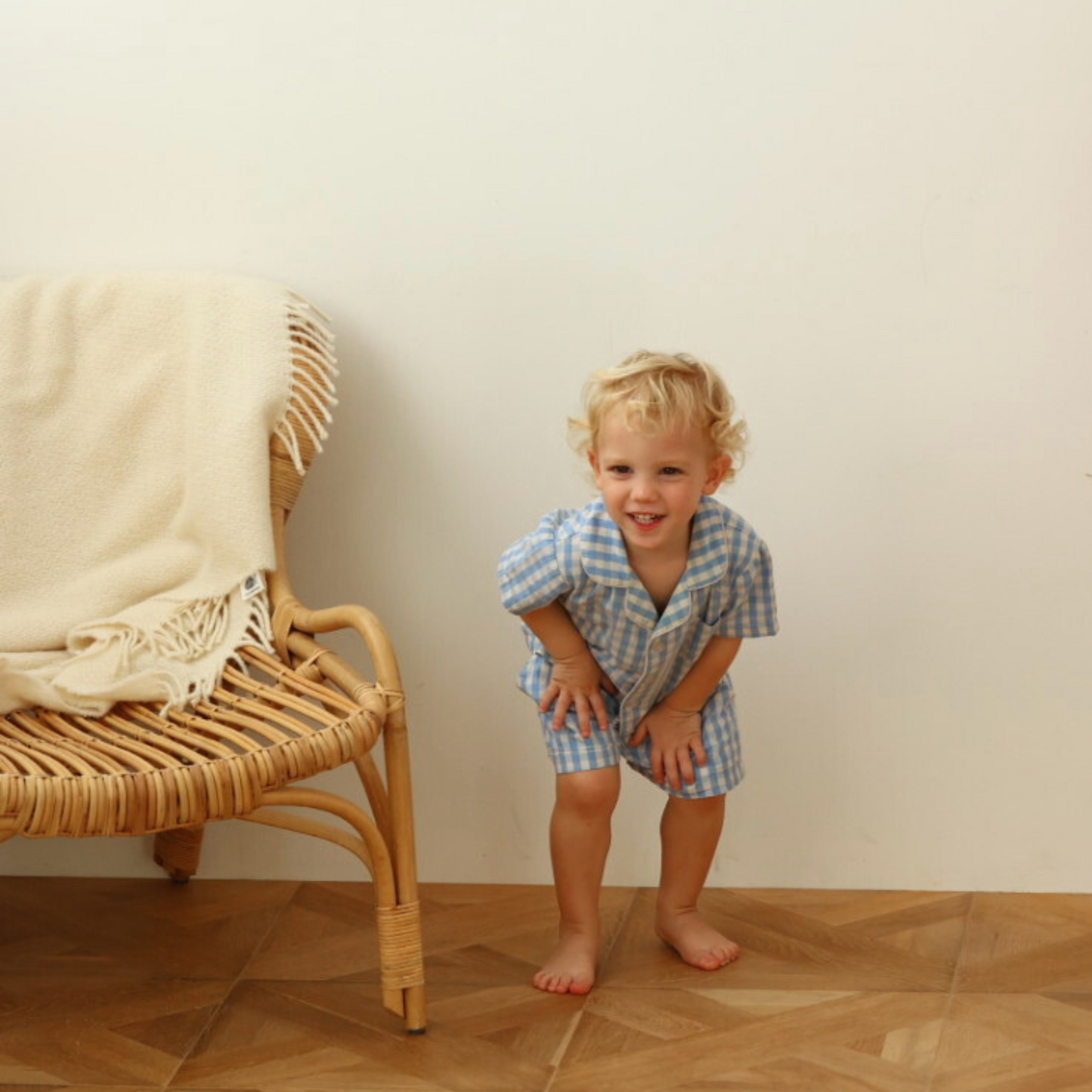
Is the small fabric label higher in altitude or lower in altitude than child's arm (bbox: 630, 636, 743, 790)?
higher

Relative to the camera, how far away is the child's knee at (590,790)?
1721 mm

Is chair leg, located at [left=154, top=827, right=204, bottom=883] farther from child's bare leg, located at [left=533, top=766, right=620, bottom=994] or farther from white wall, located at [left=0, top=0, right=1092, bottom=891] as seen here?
child's bare leg, located at [left=533, top=766, right=620, bottom=994]

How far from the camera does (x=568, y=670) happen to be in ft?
5.61

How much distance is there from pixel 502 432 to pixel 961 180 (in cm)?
62

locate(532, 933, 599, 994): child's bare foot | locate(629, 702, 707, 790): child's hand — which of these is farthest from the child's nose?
locate(532, 933, 599, 994): child's bare foot

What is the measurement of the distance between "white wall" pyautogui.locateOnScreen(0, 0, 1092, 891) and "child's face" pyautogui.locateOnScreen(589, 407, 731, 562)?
0.30 meters

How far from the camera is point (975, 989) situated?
168 cm

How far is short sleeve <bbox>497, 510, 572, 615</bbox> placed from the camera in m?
1.65

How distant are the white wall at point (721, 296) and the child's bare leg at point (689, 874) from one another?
0.19 m

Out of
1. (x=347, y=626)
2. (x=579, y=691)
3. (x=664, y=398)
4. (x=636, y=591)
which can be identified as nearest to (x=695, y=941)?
(x=579, y=691)

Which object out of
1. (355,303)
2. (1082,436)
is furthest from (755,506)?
(355,303)

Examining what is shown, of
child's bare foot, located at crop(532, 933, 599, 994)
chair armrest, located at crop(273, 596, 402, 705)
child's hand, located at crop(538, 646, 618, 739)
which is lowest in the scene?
child's bare foot, located at crop(532, 933, 599, 994)

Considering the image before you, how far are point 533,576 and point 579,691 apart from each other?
0.15 meters

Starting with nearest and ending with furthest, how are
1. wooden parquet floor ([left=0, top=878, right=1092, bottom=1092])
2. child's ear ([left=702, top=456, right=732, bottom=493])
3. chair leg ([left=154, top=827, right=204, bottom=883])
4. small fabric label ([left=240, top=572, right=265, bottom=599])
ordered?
wooden parquet floor ([left=0, top=878, right=1092, bottom=1092]) → child's ear ([left=702, top=456, right=732, bottom=493]) → small fabric label ([left=240, top=572, right=265, bottom=599]) → chair leg ([left=154, top=827, right=204, bottom=883])
